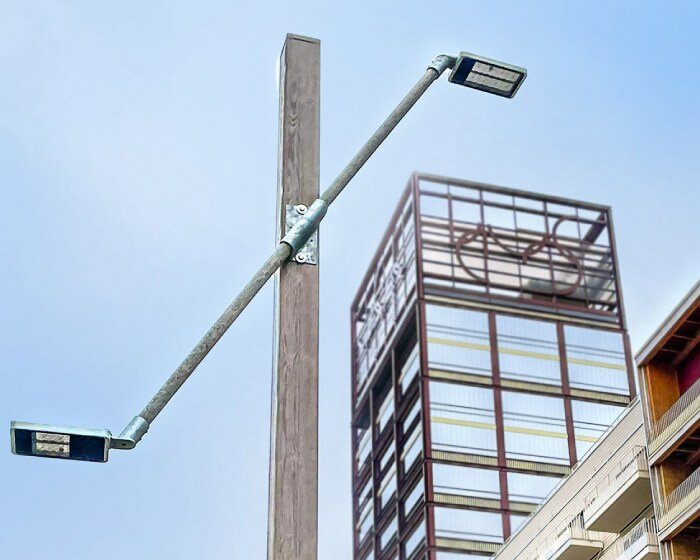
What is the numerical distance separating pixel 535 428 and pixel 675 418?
57877 mm

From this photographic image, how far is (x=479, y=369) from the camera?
4264 inches

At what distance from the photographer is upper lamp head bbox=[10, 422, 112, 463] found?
29.9ft

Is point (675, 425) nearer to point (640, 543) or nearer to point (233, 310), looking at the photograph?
point (640, 543)

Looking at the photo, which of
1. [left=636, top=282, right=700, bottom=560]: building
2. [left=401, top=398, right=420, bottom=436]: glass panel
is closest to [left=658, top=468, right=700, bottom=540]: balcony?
[left=636, top=282, right=700, bottom=560]: building

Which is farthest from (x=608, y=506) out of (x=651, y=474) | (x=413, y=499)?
(x=413, y=499)

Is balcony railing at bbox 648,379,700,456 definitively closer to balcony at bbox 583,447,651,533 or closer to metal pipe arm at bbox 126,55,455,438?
balcony at bbox 583,447,651,533

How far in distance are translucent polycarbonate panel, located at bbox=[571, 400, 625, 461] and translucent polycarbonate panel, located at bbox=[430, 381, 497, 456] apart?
6952 millimetres

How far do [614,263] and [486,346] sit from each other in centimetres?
1537

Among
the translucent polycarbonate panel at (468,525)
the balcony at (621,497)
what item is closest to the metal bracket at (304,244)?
the balcony at (621,497)

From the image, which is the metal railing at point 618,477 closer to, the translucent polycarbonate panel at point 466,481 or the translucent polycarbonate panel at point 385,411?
the translucent polycarbonate panel at point 466,481

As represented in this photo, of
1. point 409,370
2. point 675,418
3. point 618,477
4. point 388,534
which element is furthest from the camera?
point 388,534

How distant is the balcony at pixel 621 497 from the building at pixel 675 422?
1.59 metres

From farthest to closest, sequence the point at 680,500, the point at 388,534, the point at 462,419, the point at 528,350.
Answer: the point at 388,534 < the point at 528,350 < the point at 462,419 < the point at 680,500

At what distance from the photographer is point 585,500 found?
59344 mm
